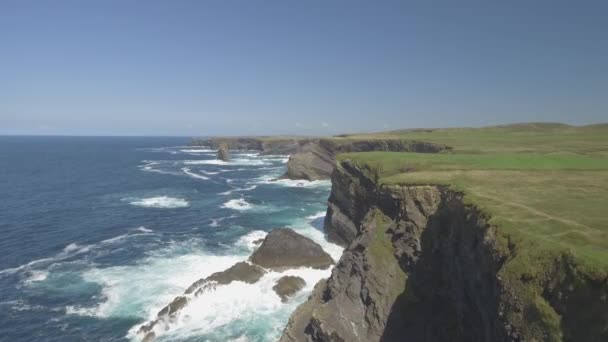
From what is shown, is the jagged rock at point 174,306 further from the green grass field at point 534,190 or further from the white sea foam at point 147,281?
the green grass field at point 534,190

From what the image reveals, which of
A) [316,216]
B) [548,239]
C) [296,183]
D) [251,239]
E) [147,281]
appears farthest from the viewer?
[296,183]

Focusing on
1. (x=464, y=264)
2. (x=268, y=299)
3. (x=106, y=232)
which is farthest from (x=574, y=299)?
(x=106, y=232)

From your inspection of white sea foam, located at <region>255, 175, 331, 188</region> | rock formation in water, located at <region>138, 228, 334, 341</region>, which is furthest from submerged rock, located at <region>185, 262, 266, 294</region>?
white sea foam, located at <region>255, 175, 331, 188</region>

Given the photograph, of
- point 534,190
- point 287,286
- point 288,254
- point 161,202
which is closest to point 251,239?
point 288,254

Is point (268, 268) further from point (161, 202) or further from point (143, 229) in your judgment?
point (161, 202)

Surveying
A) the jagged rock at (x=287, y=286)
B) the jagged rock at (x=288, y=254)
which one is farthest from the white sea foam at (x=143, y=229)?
the jagged rock at (x=287, y=286)
